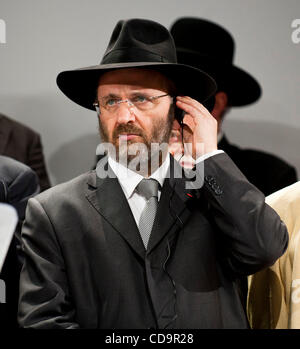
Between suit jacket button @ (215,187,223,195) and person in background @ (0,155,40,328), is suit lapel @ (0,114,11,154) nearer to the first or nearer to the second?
person in background @ (0,155,40,328)

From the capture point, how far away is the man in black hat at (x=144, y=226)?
146 centimetres

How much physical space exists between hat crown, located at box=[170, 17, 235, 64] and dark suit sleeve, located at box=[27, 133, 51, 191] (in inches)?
31.4

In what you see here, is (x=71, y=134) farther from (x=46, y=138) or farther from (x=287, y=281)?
(x=287, y=281)

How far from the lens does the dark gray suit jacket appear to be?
57.2 inches

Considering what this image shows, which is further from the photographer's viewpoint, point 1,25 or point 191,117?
point 1,25

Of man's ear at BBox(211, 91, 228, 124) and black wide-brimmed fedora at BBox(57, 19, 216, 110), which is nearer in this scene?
black wide-brimmed fedora at BBox(57, 19, 216, 110)

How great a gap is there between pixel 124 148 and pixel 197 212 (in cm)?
31

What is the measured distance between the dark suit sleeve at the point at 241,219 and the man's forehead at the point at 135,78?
1.07 feet

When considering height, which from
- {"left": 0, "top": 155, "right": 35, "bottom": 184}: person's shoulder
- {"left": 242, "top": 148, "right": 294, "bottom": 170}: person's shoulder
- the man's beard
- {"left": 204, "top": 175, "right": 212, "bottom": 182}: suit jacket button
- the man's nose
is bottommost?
{"left": 242, "top": 148, "right": 294, "bottom": 170}: person's shoulder

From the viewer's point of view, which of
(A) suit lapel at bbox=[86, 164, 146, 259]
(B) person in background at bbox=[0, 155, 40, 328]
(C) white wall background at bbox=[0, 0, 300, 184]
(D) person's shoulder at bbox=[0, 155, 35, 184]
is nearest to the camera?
(A) suit lapel at bbox=[86, 164, 146, 259]

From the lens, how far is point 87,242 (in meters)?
1.52

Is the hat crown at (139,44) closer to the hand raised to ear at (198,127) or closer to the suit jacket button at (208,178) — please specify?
the hand raised to ear at (198,127)

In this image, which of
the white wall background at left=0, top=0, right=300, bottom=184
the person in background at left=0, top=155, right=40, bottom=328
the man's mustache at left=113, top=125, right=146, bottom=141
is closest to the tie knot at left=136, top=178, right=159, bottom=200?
the man's mustache at left=113, top=125, right=146, bottom=141
